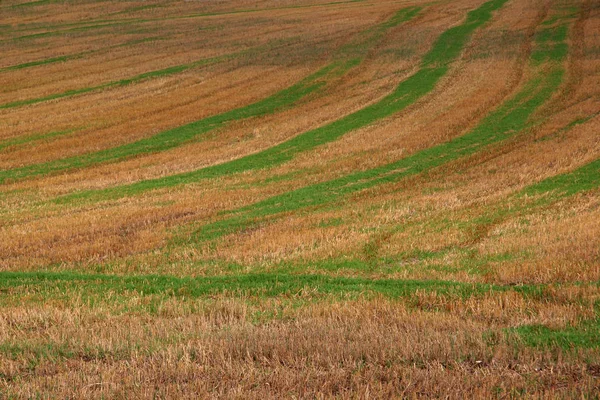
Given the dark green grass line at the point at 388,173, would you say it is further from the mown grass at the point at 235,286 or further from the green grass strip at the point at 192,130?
the green grass strip at the point at 192,130

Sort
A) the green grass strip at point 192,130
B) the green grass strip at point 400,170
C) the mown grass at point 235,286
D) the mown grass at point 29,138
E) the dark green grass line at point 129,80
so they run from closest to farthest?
1. the mown grass at point 235,286
2. the green grass strip at point 400,170
3. the green grass strip at point 192,130
4. the mown grass at point 29,138
5. the dark green grass line at point 129,80

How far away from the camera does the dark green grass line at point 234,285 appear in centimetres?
917

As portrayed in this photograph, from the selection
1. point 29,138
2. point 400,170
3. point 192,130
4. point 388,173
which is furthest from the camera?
point 192,130

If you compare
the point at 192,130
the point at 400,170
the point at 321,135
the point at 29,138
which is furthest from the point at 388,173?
the point at 29,138

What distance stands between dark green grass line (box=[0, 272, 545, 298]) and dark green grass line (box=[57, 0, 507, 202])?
26.3 ft

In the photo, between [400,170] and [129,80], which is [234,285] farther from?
[129,80]

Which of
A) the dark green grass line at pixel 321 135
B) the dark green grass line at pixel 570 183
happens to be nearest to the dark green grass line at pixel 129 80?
the dark green grass line at pixel 321 135

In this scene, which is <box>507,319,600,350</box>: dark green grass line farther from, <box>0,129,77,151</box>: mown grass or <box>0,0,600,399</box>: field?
<box>0,129,77,151</box>: mown grass

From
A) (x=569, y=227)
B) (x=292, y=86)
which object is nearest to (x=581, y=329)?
(x=569, y=227)

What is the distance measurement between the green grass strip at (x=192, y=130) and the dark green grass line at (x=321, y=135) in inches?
147

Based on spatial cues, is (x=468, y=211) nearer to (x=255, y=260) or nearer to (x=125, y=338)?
(x=255, y=260)

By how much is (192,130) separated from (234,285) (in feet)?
59.0

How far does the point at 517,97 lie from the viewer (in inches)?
1079

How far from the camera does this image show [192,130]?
27312mm
